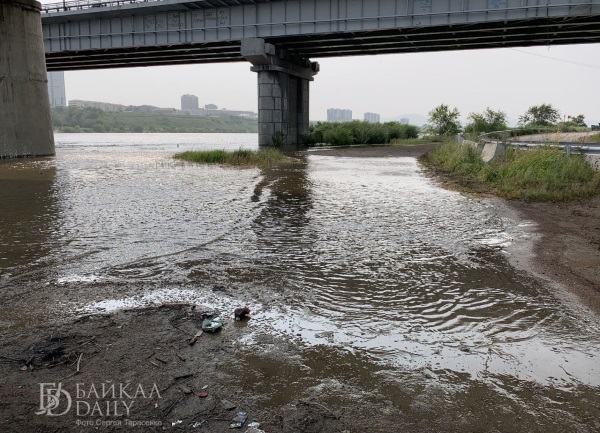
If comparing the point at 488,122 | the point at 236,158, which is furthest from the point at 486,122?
the point at 236,158

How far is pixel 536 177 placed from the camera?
14.2 meters

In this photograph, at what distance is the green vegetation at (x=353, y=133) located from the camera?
49.0 meters

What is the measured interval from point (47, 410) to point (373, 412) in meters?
2.13

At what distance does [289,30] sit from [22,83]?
19.1 meters

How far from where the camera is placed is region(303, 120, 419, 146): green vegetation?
161ft

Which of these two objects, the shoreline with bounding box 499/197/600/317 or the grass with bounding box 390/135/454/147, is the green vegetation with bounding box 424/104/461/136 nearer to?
the grass with bounding box 390/135/454/147

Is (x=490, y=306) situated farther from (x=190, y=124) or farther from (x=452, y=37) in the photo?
(x=190, y=124)

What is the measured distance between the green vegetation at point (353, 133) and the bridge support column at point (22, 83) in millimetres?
25239

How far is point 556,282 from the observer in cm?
598

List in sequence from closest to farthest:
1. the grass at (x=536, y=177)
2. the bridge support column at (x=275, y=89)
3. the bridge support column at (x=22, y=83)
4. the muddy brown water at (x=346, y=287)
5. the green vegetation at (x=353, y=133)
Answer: the muddy brown water at (x=346, y=287) → the grass at (x=536, y=177) → the bridge support column at (x=22, y=83) → the bridge support column at (x=275, y=89) → the green vegetation at (x=353, y=133)

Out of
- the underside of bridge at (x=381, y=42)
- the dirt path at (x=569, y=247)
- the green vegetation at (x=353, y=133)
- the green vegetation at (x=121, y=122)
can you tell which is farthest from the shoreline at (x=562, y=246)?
the green vegetation at (x=121, y=122)

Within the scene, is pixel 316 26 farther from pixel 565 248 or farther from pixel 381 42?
pixel 565 248

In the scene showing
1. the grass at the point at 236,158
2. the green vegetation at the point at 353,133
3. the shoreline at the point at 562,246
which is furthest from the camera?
the green vegetation at the point at 353,133

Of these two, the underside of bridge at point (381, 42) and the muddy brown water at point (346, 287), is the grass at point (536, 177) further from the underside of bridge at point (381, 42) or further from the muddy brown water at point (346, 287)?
the underside of bridge at point (381, 42)
